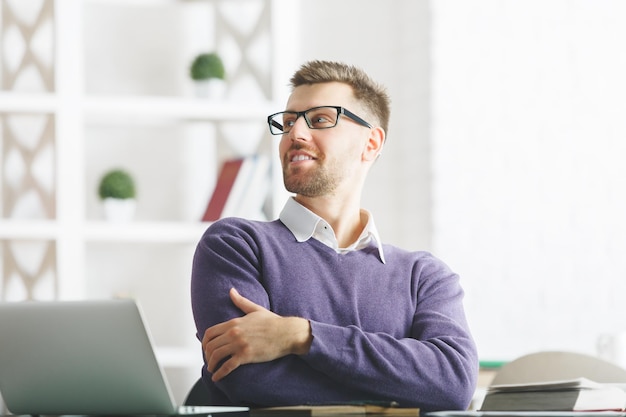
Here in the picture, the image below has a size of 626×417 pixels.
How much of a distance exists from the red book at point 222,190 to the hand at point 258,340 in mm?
1766

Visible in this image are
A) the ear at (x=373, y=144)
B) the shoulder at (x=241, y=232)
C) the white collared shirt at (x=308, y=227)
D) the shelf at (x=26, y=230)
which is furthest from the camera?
the shelf at (x=26, y=230)

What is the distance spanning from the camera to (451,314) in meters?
2.19

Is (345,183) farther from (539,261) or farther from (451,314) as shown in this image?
(539,261)

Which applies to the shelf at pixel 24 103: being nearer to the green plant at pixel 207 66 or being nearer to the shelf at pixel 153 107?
the shelf at pixel 153 107

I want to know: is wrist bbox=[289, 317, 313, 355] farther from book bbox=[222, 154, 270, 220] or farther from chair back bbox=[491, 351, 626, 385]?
book bbox=[222, 154, 270, 220]

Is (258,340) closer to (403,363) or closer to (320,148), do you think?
(403,363)

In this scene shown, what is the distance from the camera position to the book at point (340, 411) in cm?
154

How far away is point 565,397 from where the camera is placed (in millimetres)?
1705

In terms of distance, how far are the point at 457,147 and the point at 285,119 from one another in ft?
5.85

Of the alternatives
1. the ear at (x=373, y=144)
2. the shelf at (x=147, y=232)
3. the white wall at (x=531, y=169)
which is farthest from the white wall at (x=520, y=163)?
the ear at (x=373, y=144)

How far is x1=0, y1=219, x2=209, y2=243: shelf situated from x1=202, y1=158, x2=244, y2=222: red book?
6 cm

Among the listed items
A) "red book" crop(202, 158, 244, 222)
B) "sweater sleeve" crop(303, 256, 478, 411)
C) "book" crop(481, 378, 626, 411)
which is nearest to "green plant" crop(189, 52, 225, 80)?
"red book" crop(202, 158, 244, 222)

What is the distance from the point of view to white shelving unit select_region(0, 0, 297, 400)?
352cm

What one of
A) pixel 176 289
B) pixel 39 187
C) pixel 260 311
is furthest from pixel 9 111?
pixel 260 311
